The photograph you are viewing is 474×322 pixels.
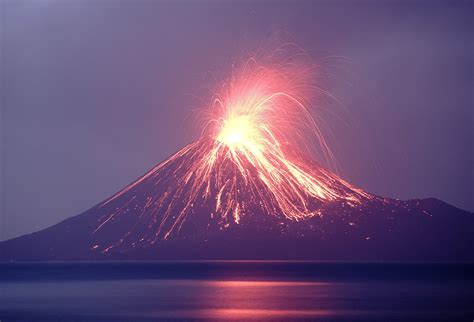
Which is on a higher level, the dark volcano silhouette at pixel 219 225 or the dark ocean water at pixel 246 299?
the dark volcano silhouette at pixel 219 225

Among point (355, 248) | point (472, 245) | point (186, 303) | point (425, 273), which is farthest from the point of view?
point (472, 245)

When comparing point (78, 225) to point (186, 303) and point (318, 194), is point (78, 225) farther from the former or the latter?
point (186, 303)

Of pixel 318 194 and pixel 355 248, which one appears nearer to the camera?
pixel 318 194

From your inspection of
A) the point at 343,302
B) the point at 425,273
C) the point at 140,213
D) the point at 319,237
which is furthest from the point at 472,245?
the point at 343,302

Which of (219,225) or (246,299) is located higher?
(219,225)

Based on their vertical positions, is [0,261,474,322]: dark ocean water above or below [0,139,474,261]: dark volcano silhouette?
below

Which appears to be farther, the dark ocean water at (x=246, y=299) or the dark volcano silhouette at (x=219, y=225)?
the dark volcano silhouette at (x=219, y=225)

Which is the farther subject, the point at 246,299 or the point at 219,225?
the point at 219,225

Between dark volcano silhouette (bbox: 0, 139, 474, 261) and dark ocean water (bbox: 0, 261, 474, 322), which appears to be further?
dark volcano silhouette (bbox: 0, 139, 474, 261)
